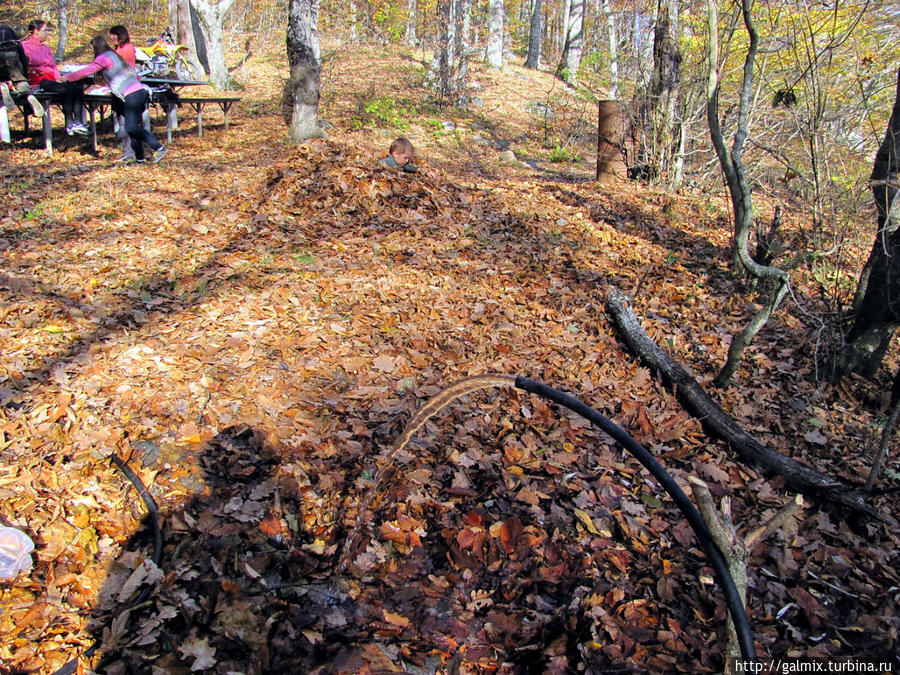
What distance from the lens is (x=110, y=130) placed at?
10406 mm

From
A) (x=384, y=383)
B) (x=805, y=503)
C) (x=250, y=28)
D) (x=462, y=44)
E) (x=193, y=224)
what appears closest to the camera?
(x=805, y=503)

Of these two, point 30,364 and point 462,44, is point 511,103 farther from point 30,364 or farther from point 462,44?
point 30,364

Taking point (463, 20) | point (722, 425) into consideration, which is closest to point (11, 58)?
point (722, 425)

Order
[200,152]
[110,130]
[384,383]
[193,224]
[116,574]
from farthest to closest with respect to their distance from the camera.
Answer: [110,130]
[200,152]
[193,224]
[384,383]
[116,574]

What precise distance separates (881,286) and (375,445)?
4.42 metres

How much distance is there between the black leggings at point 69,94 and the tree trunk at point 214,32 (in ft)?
18.4

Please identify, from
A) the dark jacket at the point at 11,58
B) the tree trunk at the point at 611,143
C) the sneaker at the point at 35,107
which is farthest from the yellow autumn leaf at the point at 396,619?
the sneaker at the point at 35,107

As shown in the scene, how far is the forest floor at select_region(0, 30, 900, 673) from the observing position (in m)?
2.49

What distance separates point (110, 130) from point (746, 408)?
1196cm

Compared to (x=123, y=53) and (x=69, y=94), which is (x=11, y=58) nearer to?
(x=69, y=94)

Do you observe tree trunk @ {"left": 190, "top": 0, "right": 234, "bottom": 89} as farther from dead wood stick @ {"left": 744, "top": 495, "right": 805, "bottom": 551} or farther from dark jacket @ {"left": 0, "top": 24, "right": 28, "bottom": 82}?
dead wood stick @ {"left": 744, "top": 495, "right": 805, "bottom": 551}

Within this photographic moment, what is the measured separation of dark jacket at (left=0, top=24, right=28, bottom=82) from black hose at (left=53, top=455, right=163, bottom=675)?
874cm

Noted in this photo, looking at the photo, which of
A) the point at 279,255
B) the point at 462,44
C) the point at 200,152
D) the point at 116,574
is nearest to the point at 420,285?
the point at 279,255

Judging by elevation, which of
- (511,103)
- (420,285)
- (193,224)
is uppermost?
(511,103)
